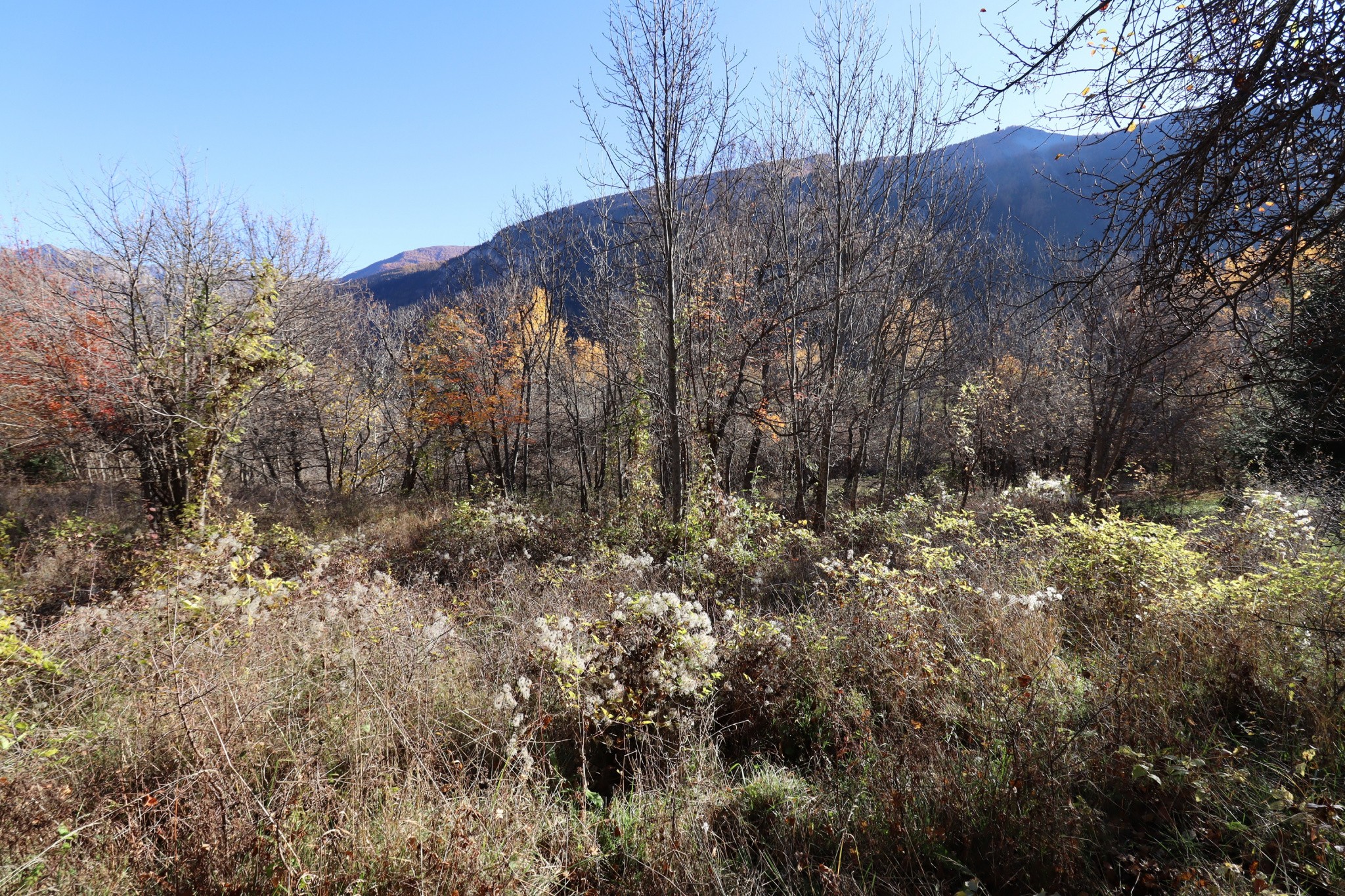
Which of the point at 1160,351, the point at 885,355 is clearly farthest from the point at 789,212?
the point at 1160,351

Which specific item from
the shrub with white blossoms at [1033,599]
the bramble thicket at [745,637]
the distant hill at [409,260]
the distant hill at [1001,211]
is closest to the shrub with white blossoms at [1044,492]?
the bramble thicket at [745,637]

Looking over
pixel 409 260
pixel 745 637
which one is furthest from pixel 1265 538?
pixel 409 260

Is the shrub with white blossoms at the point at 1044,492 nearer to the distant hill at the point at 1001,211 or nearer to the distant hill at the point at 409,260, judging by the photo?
the distant hill at the point at 1001,211

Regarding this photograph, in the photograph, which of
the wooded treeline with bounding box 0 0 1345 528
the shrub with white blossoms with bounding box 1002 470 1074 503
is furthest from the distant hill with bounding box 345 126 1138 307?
the shrub with white blossoms with bounding box 1002 470 1074 503

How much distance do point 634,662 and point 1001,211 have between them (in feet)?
241

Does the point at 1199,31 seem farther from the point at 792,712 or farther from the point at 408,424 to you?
the point at 408,424

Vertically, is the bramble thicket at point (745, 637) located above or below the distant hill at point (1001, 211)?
below

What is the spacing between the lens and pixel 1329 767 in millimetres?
2396

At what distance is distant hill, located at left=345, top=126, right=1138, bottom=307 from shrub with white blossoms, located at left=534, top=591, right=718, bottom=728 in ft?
11.3

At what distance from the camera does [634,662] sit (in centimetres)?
354

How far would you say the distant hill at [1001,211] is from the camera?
10.7 metres

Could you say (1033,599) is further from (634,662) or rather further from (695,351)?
(695,351)

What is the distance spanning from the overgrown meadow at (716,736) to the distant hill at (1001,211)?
286cm

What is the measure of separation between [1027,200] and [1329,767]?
3091 inches
